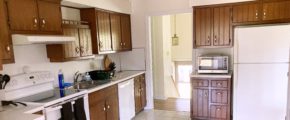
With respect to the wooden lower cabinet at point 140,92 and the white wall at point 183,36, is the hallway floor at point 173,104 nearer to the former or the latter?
the wooden lower cabinet at point 140,92

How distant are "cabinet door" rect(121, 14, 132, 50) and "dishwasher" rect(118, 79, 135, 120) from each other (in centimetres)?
82

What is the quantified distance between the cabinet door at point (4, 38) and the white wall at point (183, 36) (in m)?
4.83

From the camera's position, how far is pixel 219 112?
3.32 meters

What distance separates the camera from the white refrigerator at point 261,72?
2809 mm

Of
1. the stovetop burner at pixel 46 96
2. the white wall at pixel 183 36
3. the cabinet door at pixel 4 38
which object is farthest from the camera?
the white wall at pixel 183 36

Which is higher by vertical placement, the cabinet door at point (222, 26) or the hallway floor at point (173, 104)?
the cabinet door at point (222, 26)

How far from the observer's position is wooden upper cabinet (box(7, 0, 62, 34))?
2.01 meters

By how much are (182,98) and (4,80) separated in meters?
3.90

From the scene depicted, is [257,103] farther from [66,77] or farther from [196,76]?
[66,77]

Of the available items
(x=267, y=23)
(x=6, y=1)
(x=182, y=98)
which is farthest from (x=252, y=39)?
(x=6, y=1)

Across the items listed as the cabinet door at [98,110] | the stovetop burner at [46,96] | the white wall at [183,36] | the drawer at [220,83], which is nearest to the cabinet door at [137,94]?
the cabinet door at [98,110]

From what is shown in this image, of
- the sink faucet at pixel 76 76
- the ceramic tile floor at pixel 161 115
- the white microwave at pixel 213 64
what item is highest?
the white microwave at pixel 213 64

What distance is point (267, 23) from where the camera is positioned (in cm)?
315

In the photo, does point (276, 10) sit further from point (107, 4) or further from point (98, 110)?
point (98, 110)
